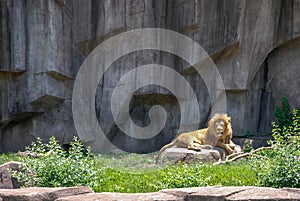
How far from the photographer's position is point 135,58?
36.5 ft

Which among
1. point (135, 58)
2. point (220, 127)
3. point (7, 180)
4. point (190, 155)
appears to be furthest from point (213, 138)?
point (7, 180)

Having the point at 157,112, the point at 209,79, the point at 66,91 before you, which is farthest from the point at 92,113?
the point at 209,79

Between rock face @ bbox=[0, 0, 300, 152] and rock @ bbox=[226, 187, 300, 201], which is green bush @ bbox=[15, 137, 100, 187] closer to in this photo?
rock @ bbox=[226, 187, 300, 201]

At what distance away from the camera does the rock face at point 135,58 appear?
10617 millimetres

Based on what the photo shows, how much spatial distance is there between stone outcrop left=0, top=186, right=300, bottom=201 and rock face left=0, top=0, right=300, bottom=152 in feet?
22.9

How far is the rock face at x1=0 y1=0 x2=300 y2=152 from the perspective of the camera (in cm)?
1062

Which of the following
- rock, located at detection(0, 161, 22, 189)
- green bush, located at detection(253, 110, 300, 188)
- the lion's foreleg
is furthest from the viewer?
the lion's foreleg

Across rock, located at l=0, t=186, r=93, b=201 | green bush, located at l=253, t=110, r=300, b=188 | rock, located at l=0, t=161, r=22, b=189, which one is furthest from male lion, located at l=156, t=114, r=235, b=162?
rock, located at l=0, t=186, r=93, b=201

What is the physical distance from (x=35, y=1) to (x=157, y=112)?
4191 millimetres

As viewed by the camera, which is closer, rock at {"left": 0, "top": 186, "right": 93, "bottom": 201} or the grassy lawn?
rock at {"left": 0, "top": 186, "right": 93, "bottom": 201}

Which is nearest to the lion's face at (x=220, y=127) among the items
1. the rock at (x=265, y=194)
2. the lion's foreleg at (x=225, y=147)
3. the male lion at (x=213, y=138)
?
the male lion at (x=213, y=138)

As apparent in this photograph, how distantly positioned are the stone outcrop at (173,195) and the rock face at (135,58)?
6982mm

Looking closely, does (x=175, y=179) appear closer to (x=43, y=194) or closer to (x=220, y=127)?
(x=43, y=194)

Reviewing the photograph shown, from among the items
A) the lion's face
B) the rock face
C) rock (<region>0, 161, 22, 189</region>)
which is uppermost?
the rock face
